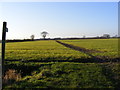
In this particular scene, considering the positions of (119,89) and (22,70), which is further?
(22,70)

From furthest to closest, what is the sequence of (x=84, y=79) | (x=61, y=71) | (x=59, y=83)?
(x=61, y=71) → (x=84, y=79) → (x=59, y=83)

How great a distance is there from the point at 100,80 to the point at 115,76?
1.46 meters

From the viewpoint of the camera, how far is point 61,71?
445 inches

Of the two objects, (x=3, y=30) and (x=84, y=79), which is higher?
(x=3, y=30)

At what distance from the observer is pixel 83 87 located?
7.92 meters

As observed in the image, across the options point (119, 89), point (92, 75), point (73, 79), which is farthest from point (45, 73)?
point (119, 89)

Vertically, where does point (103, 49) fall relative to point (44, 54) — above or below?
above

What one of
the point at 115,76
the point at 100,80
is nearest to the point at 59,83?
the point at 100,80

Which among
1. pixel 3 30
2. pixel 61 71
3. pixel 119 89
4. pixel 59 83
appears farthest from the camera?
pixel 61 71

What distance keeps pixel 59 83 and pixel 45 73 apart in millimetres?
2525

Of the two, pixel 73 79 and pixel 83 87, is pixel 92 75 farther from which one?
pixel 83 87

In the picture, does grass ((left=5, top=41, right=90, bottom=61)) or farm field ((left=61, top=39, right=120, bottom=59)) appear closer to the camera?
grass ((left=5, top=41, right=90, bottom=61))

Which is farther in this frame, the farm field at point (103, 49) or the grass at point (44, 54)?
the farm field at point (103, 49)

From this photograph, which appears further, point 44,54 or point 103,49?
point 103,49
